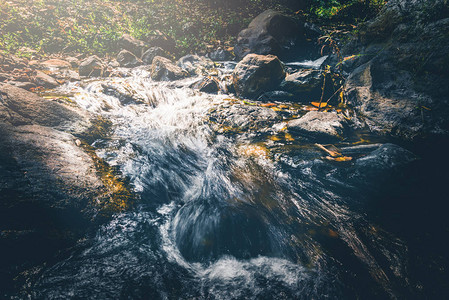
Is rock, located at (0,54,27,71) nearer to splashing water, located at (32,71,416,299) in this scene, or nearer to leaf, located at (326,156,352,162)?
splashing water, located at (32,71,416,299)

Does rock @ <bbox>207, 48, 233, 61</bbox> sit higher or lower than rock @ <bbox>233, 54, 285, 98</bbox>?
higher

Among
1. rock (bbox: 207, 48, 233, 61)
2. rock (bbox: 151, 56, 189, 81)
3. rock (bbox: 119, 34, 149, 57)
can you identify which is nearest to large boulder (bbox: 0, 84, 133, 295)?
rock (bbox: 151, 56, 189, 81)

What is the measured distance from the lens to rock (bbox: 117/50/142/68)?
9.07m

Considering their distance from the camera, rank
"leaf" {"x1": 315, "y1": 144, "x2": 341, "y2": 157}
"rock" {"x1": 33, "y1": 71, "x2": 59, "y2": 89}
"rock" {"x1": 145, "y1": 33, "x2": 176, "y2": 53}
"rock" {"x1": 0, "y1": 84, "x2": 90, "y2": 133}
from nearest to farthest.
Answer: "rock" {"x1": 0, "y1": 84, "x2": 90, "y2": 133}, "leaf" {"x1": 315, "y1": 144, "x2": 341, "y2": 157}, "rock" {"x1": 33, "y1": 71, "x2": 59, "y2": 89}, "rock" {"x1": 145, "y1": 33, "x2": 176, "y2": 53}

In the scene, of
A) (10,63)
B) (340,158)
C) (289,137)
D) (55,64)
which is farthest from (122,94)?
(340,158)

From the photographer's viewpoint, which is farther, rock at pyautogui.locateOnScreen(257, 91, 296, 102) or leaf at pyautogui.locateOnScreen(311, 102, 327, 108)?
rock at pyautogui.locateOnScreen(257, 91, 296, 102)

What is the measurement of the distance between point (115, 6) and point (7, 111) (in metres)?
14.0

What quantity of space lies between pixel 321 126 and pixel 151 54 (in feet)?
31.7

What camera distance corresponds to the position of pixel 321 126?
395 cm

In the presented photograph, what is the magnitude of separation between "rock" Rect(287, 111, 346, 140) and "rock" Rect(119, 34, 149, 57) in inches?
392

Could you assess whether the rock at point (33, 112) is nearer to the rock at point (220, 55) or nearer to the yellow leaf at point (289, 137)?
the yellow leaf at point (289, 137)

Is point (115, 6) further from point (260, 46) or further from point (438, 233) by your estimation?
point (438, 233)

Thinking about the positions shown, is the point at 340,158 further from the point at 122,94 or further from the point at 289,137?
the point at 122,94

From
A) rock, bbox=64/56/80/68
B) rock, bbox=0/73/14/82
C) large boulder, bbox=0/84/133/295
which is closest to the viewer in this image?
large boulder, bbox=0/84/133/295
